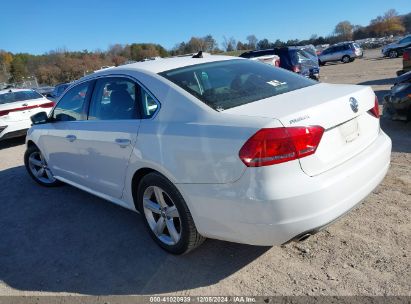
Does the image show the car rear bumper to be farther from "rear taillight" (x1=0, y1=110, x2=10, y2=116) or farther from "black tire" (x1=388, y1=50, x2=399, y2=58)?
"black tire" (x1=388, y1=50, x2=399, y2=58)

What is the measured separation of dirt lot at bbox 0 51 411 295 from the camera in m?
2.89

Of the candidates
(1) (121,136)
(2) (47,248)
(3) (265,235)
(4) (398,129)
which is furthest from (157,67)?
(4) (398,129)

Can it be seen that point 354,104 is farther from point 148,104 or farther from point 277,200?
point 148,104

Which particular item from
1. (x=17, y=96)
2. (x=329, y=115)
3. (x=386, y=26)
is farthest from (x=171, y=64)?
(x=386, y=26)

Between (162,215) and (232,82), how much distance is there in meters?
1.32

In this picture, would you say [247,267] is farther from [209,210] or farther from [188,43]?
[188,43]

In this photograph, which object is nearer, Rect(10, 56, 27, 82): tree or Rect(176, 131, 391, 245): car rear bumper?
Rect(176, 131, 391, 245): car rear bumper

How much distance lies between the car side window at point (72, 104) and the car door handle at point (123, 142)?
3.23ft

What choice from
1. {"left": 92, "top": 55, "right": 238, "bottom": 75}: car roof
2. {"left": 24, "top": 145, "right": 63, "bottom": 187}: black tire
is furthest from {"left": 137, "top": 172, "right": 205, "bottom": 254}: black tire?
{"left": 24, "top": 145, "right": 63, "bottom": 187}: black tire

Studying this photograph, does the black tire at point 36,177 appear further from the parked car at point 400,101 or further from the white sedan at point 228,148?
the parked car at point 400,101

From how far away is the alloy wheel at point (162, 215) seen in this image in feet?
11.0

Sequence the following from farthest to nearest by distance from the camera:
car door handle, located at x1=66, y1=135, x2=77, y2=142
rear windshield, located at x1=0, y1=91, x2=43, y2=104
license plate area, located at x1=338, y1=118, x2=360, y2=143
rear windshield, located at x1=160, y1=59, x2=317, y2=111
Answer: rear windshield, located at x1=0, y1=91, x2=43, y2=104, car door handle, located at x1=66, y1=135, x2=77, y2=142, rear windshield, located at x1=160, y1=59, x2=317, y2=111, license plate area, located at x1=338, y1=118, x2=360, y2=143

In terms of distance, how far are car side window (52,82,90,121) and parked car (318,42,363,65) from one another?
33.2m

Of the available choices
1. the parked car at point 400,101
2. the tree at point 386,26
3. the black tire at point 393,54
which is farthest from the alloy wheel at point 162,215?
the tree at point 386,26
